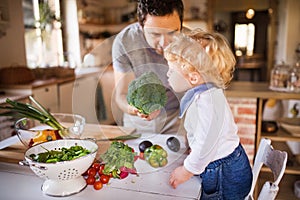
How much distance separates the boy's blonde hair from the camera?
2.83 ft

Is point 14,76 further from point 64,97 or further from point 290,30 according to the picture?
point 290,30

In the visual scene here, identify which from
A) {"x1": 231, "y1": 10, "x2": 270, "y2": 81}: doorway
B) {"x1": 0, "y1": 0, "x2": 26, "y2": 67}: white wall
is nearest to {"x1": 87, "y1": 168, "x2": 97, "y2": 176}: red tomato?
{"x1": 0, "y1": 0, "x2": 26, "y2": 67}: white wall

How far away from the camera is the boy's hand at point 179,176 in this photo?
0.86 m

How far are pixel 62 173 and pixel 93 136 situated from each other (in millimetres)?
501

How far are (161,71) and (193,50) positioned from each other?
0.14 m

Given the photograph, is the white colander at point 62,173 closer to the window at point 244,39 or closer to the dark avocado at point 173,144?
the dark avocado at point 173,144

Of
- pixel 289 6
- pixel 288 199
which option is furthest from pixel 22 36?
pixel 289 6

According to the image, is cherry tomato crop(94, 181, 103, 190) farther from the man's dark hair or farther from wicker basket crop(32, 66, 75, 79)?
wicker basket crop(32, 66, 75, 79)

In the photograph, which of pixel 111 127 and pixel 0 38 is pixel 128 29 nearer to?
pixel 111 127

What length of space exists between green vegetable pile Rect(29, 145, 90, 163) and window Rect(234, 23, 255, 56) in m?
3.96

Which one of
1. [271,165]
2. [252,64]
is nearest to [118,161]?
[271,165]

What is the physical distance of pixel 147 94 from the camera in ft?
2.95

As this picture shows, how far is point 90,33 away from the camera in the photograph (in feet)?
13.5

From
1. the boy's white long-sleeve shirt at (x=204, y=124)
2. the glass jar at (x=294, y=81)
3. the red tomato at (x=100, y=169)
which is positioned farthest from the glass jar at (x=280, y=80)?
the red tomato at (x=100, y=169)
